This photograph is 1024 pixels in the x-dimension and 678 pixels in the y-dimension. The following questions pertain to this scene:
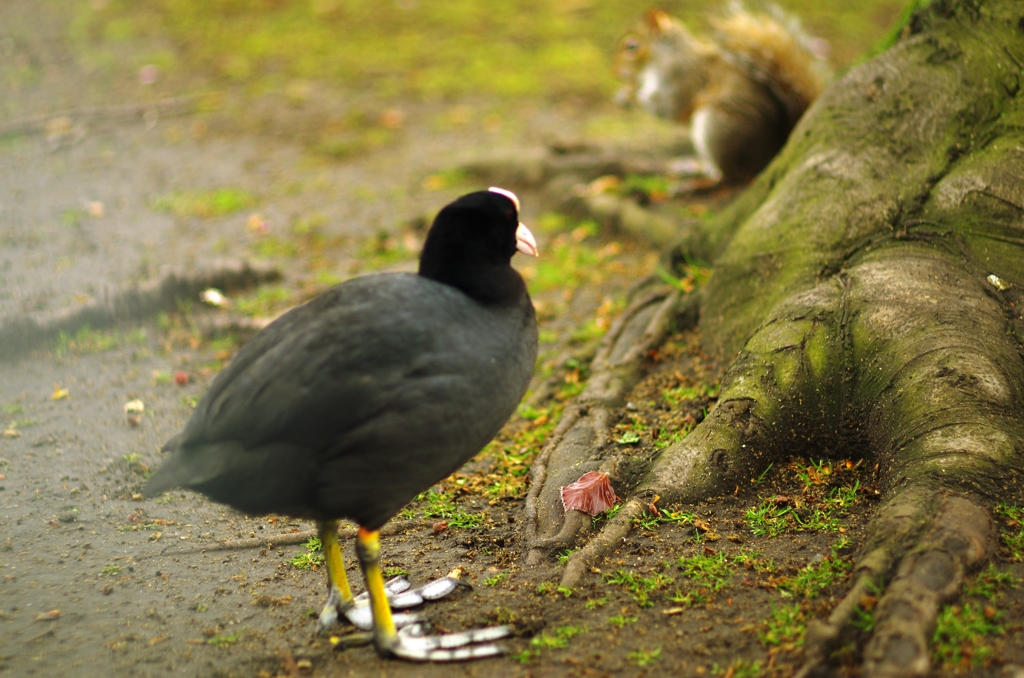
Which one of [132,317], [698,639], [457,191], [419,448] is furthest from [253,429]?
[457,191]

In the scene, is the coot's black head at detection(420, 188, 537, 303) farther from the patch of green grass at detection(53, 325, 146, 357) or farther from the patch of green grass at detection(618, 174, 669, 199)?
the patch of green grass at detection(618, 174, 669, 199)

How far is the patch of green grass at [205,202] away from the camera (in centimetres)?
826

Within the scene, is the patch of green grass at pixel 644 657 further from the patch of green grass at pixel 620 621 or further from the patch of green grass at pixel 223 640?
the patch of green grass at pixel 223 640

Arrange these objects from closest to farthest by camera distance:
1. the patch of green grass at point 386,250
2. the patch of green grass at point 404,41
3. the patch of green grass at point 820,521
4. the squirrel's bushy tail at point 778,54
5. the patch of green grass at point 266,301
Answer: the patch of green grass at point 820,521, the patch of green grass at point 266,301, the squirrel's bushy tail at point 778,54, the patch of green grass at point 386,250, the patch of green grass at point 404,41

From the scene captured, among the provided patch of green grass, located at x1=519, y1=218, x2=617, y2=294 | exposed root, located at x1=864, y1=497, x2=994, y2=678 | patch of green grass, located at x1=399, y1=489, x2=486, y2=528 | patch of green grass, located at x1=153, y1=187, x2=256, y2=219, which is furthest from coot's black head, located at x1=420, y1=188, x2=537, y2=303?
patch of green grass, located at x1=153, y1=187, x2=256, y2=219

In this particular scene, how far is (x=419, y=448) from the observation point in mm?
2914

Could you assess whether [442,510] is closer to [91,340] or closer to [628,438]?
[628,438]

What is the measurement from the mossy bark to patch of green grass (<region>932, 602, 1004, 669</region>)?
2.6 inches

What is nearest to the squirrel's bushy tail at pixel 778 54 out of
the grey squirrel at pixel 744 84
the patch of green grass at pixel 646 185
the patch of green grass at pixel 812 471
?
the grey squirrel at pixel 744 84

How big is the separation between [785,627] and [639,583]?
581 millimetres

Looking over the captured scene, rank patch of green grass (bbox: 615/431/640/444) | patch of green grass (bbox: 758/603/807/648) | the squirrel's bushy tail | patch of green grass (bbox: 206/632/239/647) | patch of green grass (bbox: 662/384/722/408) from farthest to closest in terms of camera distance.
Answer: the squirrel's bushy tail < patch of green grass (bbox: 662/384/722/408) < patch of green grass (bbox: 615/431/640/444) < patch of green grass (bbox: 206/632/239/647) < patch of green grass (bbox: 758/603/807/648)

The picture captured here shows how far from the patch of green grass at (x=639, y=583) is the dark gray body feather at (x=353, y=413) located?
2.48 ft

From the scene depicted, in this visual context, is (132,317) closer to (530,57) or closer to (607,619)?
(607,619)

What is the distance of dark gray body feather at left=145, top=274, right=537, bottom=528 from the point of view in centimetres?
→ 289
